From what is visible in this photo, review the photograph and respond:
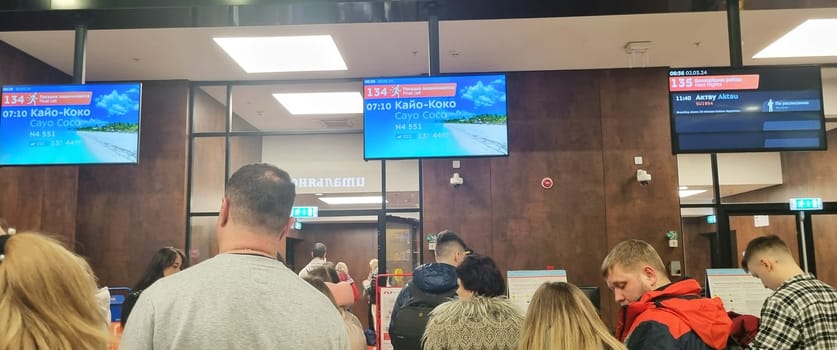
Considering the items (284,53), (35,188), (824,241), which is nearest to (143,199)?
(35,188)

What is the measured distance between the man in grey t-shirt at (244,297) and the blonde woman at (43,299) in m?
0.10

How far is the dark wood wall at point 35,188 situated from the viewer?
5.95 metres

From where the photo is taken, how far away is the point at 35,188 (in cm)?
636

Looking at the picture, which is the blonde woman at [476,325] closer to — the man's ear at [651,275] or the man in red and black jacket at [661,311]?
the man in red and black jacket at [661,311]

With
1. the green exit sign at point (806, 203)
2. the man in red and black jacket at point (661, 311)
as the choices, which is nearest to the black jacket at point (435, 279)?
the man in red and black jacket at point (661, 311)

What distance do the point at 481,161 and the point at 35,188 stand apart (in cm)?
483

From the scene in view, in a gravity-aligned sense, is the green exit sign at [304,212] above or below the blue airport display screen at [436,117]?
below

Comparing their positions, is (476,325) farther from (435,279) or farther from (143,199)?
(143,199)

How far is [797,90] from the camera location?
175 inches

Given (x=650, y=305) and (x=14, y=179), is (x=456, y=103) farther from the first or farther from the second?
(x=14, y=179)

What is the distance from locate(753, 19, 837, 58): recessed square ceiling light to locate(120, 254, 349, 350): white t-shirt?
6225 mm

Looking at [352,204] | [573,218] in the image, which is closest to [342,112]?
[352,204]

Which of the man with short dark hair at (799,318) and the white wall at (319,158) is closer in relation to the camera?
the man with short dark hair at (799,318)

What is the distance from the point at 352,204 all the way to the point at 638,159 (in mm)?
3462
